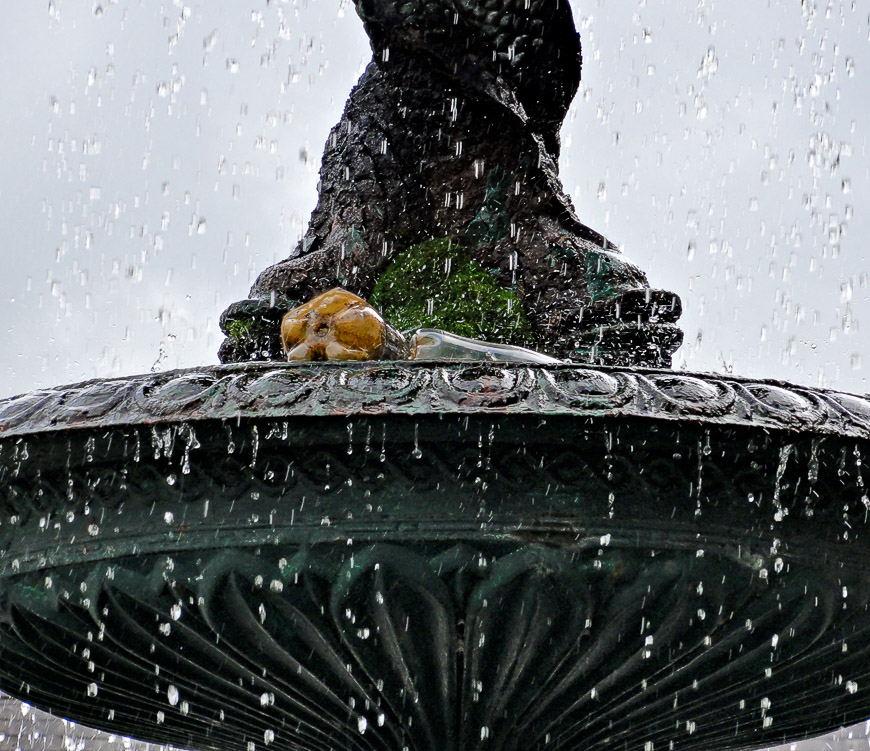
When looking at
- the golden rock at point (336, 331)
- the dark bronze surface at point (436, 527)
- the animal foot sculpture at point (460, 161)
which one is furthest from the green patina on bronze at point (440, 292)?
the dark bronze surface at point (436, 527)

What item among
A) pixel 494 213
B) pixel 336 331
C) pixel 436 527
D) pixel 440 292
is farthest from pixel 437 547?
pixel 494 213

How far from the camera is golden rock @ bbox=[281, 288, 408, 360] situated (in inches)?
100

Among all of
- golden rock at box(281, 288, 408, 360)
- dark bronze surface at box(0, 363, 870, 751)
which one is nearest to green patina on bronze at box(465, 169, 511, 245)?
golden rock at box(281, 288, 408, 360)

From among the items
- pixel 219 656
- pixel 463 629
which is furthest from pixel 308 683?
pixel 463 629

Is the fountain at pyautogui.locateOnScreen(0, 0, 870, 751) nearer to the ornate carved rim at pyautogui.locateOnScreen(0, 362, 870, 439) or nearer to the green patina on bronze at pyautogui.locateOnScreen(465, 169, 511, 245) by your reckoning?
the ornate carved rim at pyautogui.locateOnScreen(0, 362, 870, 439)

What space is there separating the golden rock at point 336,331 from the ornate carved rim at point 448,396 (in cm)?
58

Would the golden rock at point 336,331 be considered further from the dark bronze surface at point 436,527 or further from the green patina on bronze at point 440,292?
the green patina on bronze at point 440,292

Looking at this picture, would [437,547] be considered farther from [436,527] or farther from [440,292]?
[440,292]

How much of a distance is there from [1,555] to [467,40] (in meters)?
2.42

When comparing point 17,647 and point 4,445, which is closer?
point 4,445

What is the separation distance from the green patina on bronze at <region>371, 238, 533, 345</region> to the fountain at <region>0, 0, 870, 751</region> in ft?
5.19

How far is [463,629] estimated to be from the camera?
209 centimetres

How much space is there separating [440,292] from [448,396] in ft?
7.75

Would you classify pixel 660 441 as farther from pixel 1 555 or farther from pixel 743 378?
pixel 1 555
